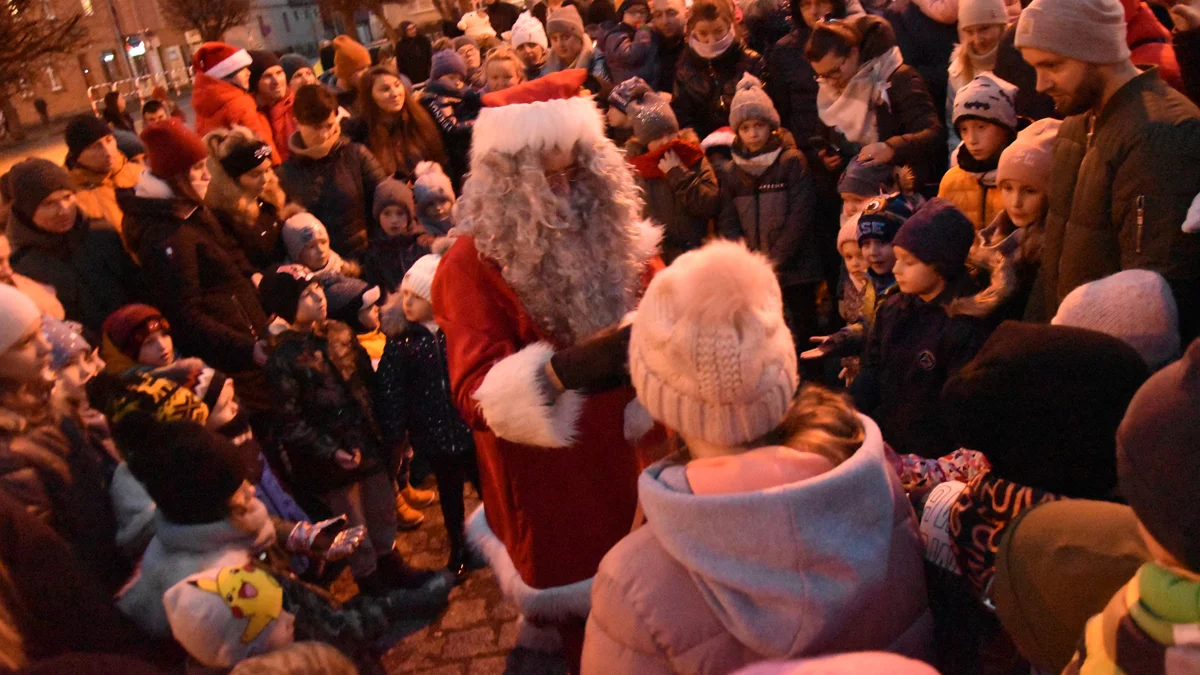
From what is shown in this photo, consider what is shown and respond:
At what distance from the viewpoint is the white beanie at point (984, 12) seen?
427 cm

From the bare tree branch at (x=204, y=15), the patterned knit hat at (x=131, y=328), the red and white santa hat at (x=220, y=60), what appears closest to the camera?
the patterned knit hat at (x=131, y=328)

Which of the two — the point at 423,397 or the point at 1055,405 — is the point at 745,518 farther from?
the point at 423,397

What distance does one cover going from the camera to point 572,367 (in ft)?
7.16

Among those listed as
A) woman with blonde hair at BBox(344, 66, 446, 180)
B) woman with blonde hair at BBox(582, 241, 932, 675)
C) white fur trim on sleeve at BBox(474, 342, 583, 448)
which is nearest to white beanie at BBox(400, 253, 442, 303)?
white fur trim on sleeve at BBox(474, 342, 583, 448)

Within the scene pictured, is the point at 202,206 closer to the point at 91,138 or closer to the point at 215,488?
the point at 91,138

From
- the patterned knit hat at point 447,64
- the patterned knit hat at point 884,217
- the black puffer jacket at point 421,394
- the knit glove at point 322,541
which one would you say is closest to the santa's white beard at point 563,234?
the knit glove at point 322,541

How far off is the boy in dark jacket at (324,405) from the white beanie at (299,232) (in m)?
0.59

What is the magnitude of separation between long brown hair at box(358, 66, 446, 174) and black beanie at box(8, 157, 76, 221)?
224cm

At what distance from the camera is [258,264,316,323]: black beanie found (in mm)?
3785

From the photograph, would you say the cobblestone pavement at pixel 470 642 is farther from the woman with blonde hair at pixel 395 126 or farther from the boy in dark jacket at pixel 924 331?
the woman with blonde hair at pixel 395 126

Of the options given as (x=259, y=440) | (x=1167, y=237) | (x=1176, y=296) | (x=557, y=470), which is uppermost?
(x=1167, y=237)

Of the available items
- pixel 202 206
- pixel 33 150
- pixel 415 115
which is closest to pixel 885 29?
pixel 415 115

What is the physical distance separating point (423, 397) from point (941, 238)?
2335mm

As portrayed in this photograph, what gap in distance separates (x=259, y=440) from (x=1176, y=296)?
3.85 metres
